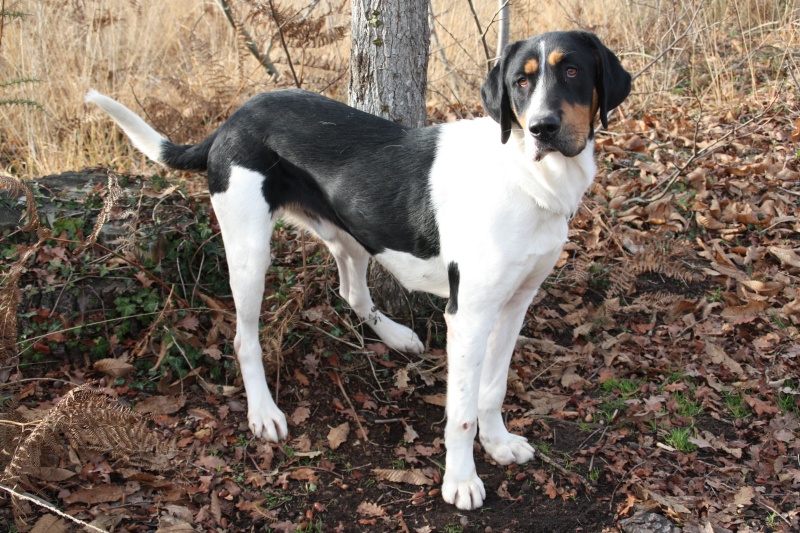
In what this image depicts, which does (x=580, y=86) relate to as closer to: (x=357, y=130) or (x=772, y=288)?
(x=357, y=130)

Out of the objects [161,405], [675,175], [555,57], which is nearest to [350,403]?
[161,405]

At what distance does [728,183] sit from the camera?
520 centimetres

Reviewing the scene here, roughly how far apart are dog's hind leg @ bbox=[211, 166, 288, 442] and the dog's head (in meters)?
1.19

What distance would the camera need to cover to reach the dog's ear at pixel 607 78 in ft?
8.68

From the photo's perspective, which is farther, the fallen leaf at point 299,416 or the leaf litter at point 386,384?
the fallen leaf at point 299,416

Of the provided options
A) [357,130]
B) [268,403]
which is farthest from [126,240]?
[357,130]

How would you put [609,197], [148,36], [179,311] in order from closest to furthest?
[179,311] → [609,197] → [148,36]

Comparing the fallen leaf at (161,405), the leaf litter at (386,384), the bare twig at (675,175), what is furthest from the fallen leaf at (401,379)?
the bare twig at (675,175)

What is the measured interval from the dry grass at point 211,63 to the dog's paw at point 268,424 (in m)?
2.38

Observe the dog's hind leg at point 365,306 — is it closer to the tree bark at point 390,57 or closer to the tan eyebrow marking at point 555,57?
the tree bark at point 390,57

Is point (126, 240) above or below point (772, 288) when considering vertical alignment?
above

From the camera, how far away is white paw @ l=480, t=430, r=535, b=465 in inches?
127

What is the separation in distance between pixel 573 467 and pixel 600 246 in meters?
1.87

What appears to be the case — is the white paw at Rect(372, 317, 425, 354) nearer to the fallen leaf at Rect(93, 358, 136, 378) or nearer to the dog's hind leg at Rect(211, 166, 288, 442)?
the dog's hind leg at Rect(211, 166, 288, 442)
